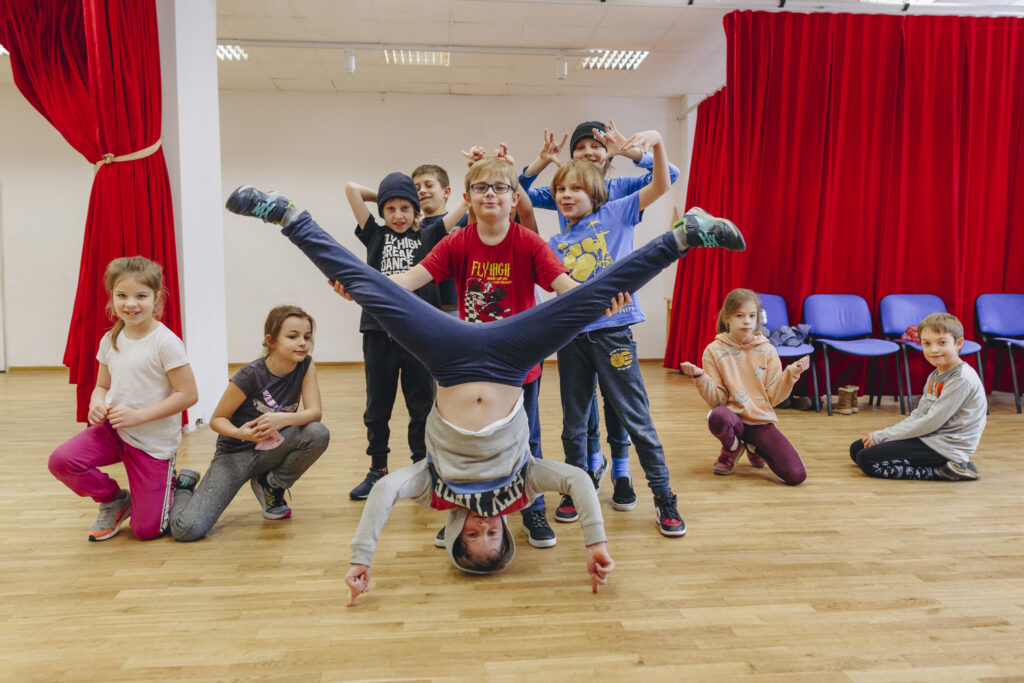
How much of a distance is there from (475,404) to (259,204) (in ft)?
2.67

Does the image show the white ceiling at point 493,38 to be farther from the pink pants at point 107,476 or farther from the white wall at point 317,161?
the pink pants at point 107,476

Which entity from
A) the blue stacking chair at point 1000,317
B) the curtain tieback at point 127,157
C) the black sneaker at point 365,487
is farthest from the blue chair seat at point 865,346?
the curtain tieback at point 127,157

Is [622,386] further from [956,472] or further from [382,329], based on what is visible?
[956,472]

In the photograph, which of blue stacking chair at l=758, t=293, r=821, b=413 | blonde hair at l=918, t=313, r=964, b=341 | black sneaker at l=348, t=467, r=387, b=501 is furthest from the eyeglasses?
blue stacking chair at l=758, t=293, r=821, b=413

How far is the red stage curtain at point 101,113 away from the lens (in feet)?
10.6

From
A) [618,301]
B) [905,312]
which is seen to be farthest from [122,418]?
[905,312]

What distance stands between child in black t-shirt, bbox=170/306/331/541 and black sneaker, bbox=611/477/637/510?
44.0 inches

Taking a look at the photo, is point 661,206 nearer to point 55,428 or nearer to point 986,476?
point 986,476

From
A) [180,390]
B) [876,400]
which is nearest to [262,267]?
[180,390]

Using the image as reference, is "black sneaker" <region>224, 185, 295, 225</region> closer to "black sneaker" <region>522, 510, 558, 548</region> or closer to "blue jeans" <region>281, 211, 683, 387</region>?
"blue jeans" <region>281, 211, 683, 387</region>

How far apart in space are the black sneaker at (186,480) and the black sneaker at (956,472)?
309 centimetres

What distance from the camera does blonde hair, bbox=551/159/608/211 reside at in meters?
2.15

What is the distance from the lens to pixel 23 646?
144cm

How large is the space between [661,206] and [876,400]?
3318 mm
